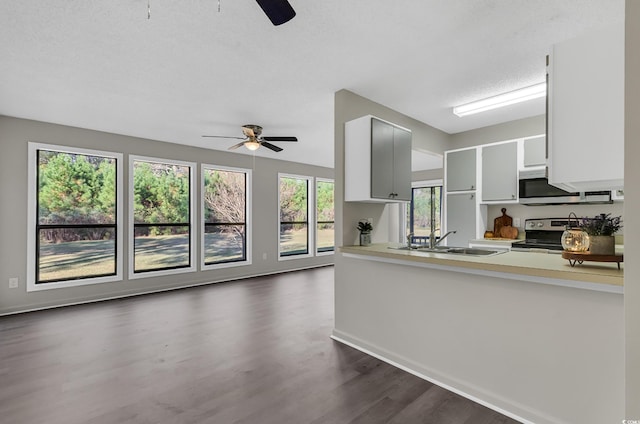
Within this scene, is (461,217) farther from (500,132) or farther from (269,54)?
(269,54)

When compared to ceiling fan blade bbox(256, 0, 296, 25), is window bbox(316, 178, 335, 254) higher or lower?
lower

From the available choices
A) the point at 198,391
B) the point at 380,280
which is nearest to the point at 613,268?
the point at 380,280

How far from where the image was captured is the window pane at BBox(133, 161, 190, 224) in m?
5.09

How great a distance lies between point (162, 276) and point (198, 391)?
3543 mm

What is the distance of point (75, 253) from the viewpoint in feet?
14.7

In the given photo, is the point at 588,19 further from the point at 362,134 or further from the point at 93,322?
the point at 93,322

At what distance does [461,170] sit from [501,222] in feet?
2.95

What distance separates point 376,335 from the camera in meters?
2.80

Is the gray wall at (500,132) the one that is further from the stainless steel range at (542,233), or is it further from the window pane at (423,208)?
the window pane at (423,208)

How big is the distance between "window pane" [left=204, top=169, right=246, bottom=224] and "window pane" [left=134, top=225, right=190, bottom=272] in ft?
2.03

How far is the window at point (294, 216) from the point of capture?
707 cm

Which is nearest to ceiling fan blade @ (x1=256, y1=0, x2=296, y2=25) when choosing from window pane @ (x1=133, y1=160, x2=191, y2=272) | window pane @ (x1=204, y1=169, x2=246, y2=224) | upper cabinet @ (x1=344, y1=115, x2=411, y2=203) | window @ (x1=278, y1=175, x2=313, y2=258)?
upper cabinet @ (x1=344, y1=115, x2=411, y2=203)

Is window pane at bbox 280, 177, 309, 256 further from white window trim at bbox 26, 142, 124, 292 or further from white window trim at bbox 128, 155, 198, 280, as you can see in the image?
white window trim at bbox 26, 142, 124, 292

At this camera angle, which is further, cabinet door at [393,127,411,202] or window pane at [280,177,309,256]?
window pane at [280,177,309,256]
